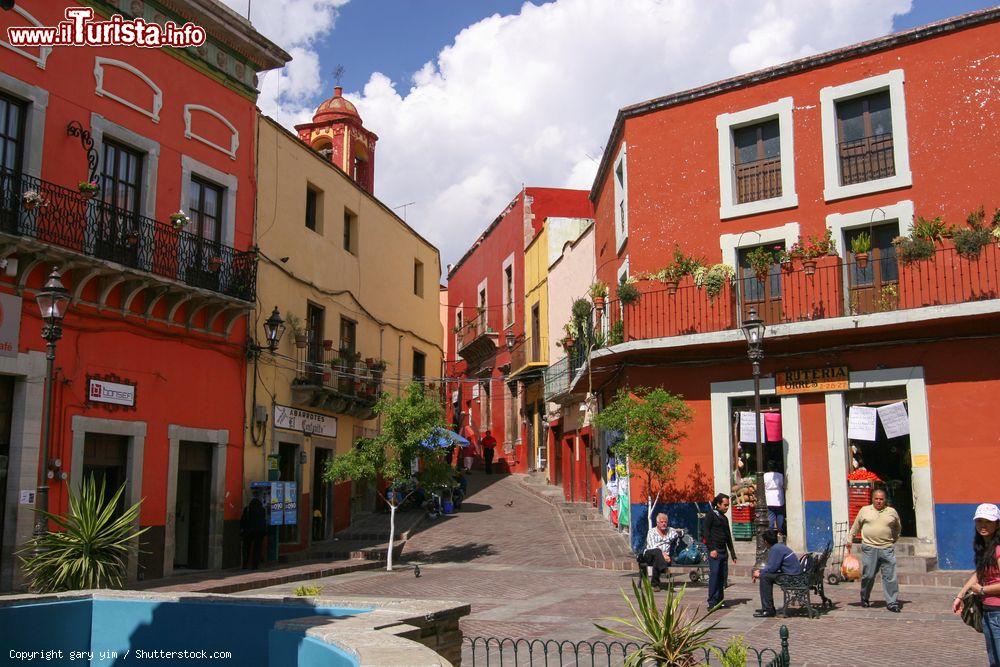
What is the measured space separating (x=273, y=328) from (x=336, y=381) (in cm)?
392

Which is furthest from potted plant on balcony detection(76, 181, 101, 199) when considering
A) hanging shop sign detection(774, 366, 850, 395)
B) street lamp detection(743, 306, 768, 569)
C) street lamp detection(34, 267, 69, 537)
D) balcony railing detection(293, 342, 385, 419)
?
hanging shop sign detection(774, 366, 850, 395)

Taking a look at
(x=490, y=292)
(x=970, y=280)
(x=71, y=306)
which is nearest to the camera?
(x=71, y=306)

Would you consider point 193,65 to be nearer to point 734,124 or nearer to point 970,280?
point 734,124

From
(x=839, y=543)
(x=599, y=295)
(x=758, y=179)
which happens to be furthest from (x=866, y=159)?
(x=839, y=543)

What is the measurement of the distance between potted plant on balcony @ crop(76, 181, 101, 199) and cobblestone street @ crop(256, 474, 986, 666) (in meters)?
7.05

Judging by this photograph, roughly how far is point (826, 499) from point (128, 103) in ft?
48.0

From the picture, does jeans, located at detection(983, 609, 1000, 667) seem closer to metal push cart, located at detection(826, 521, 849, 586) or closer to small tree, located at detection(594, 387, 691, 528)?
metal push cart, located at detection(826, 521, 849, 586)

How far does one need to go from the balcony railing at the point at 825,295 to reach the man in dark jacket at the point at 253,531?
26.7 feet

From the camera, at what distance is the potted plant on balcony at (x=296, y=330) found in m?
21.5

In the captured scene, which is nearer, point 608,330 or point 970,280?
point 970,280

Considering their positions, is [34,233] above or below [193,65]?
below

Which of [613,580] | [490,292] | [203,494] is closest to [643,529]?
[613,580]

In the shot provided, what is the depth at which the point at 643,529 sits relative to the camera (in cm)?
1875

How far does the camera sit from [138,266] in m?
16.3
